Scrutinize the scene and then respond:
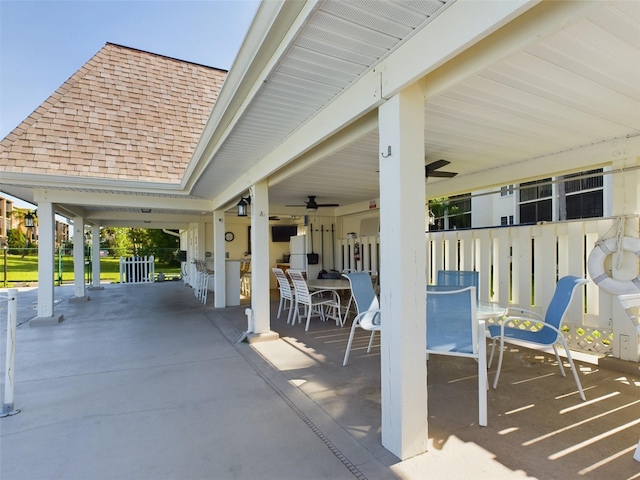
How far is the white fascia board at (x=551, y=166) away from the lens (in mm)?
3639

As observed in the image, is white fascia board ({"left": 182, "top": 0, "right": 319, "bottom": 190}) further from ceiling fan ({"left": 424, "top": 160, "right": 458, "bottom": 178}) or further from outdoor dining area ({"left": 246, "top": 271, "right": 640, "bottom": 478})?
ceiling fan ({"left": 424, "top": 160, "right": 458, "bottom": 178})

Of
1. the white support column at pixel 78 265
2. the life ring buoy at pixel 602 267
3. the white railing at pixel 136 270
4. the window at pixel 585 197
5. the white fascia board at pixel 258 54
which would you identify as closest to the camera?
the white fascia board at pixel 258 54

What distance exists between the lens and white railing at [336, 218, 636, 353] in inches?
160

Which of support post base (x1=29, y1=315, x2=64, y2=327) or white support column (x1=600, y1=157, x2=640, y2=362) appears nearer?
white support column (x1=600, y1=157, x2=640, y2=362)

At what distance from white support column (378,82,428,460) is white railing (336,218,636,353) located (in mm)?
3097

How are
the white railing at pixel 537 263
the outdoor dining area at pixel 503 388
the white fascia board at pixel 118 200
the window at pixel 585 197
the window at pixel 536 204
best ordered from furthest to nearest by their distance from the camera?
the window at pixel 536 204 → the window at pixel 585 197 → the white fascia board at pixel 118 200 → the white railing at pixel 537 263 → the outdoor dining area at pixel 503 388

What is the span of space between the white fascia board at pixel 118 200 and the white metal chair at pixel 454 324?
261 inches

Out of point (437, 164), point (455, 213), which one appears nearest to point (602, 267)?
point (437, 164)

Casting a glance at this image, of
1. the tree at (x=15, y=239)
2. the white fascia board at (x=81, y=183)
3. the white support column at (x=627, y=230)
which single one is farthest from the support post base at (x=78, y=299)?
the tree at (x=15, y=239)

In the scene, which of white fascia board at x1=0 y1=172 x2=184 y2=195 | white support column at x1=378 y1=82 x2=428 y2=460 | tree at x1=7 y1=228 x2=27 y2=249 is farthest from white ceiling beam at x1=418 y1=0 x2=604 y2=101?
tree at x1=7 y1=228 x2=27 y2=249

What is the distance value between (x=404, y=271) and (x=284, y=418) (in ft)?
5.17

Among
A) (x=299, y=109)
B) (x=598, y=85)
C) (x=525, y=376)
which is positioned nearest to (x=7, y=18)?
(x=299, y=109)

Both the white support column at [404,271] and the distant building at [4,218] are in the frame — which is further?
the distant building at [4,218]

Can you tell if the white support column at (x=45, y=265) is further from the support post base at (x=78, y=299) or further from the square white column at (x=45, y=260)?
the support post base at (x=78, y=299)
